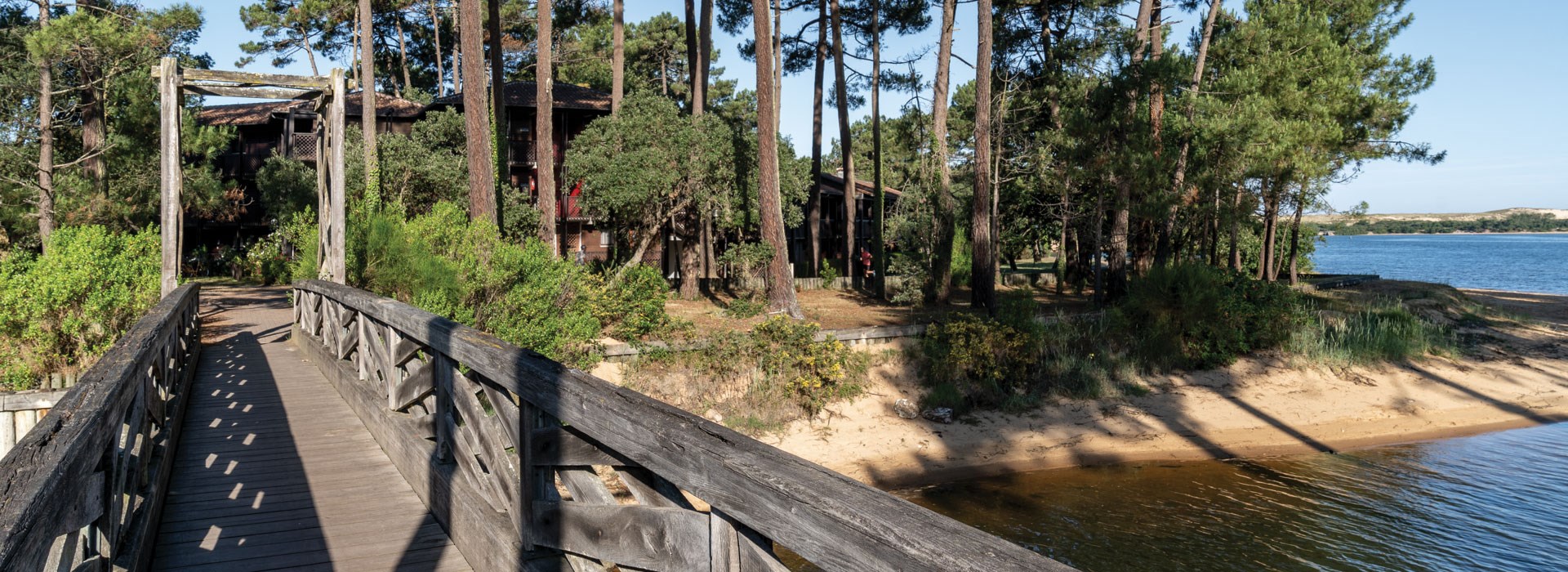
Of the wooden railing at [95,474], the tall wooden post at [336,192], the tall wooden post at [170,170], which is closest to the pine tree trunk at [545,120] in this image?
the tall wooden post at [336,192]

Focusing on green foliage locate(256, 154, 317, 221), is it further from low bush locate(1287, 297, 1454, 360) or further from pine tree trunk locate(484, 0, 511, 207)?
low bush locate(1287, 297, 1454, 360)

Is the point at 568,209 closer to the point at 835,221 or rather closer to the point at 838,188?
the point at 838,188

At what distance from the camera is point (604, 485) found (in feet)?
12.3

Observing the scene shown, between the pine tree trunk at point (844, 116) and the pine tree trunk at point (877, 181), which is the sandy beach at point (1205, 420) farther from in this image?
the pine tree trunk at point (844, 116)

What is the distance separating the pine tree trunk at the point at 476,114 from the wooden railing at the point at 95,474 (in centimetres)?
1168

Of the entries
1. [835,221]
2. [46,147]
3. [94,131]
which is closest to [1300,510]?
[46,147]

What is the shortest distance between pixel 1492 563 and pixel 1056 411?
630 centimetres

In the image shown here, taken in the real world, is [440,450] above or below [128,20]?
below

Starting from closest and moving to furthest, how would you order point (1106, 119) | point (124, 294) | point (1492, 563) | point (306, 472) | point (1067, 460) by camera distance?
point (306, 472) → point (1492, 563) → point (124, 294) → point (1067, 460) → point (1106, 119)

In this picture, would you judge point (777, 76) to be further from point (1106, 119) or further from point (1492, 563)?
point (1492, 563)

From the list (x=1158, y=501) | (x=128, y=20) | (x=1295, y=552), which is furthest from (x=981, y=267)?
(x=128, y=20)

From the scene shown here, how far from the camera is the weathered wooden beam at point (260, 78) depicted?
472 inches

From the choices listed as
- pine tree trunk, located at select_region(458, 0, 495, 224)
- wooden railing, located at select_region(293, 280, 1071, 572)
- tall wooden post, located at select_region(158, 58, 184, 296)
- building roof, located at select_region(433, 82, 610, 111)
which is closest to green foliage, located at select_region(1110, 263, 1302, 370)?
pine tree trunk, located at select_region(458, 0, 495, 224)

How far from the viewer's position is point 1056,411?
587 inches
